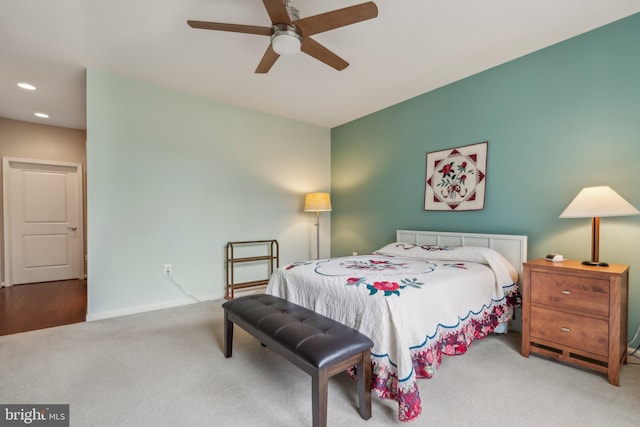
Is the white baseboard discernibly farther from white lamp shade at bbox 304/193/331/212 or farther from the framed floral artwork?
the framed floral artwork

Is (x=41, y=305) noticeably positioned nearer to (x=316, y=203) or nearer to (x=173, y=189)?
(x=173, y=189)

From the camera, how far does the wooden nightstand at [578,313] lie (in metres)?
1.80

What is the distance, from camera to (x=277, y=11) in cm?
162

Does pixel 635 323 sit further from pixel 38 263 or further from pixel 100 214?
pixel 38 263

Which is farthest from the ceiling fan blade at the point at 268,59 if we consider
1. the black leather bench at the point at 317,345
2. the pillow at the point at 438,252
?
the pillow at the point at 438,252

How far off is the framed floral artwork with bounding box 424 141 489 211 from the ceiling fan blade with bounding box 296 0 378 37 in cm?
194

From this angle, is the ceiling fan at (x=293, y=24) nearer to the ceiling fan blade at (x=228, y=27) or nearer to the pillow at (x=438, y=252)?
the ceiling fan blade at (x=228, y=27)

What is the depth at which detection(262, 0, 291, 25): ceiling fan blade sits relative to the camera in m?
1.54

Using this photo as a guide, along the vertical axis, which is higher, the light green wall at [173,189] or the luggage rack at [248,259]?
the light green wall at [173,189]

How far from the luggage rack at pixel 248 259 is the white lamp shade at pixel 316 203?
697 millimetres

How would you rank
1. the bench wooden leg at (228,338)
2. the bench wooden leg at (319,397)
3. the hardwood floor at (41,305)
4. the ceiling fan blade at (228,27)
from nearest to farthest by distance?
the bench wooden leg at (319,397), the ceiling fan blade at (228,27), the bench wooden leg at (228,338), the hardwood floor at (41,305)

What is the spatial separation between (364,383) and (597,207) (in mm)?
1989

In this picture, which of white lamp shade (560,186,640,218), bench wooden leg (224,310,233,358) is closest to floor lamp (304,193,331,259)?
→ bench wooden leg (224,310,233,358)

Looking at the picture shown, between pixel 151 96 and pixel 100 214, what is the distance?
55.5 inches
